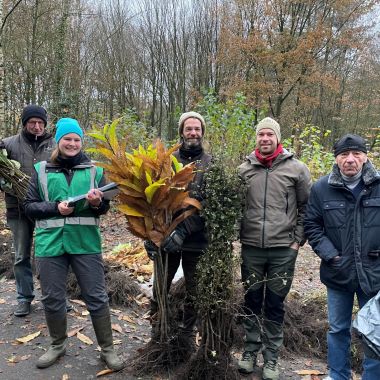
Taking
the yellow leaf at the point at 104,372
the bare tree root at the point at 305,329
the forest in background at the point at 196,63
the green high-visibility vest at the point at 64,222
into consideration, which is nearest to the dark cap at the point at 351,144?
the green high-visibility vest at the point at 64,222

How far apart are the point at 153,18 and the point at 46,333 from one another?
72.7 ft

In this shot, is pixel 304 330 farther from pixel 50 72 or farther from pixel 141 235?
pixel 50 72

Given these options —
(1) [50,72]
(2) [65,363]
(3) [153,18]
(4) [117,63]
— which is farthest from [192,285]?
(3) [153,18]

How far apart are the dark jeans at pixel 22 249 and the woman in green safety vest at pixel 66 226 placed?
1.04m

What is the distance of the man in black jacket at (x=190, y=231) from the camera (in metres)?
3.31

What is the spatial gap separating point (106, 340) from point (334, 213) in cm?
224

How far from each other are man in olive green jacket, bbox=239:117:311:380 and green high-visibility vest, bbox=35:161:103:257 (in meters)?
1.33

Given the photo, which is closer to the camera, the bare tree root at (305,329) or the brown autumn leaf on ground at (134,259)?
the bare tree root at (305,329)

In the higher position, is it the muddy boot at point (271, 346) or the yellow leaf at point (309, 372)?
the muddy boot at point (271, 346)

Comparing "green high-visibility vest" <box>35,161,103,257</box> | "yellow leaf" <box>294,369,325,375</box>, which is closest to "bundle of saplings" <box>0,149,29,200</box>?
"green high-visibility vest" <box>35,161,103,257</box>

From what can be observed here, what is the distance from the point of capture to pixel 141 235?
3176 millimetres

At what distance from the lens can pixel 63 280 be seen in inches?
134

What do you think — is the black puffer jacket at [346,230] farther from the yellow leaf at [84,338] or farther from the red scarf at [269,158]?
the yellow leaf at [84,338]

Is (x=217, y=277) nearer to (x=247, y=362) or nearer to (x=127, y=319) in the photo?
(x=247, y=362)
